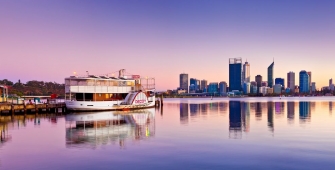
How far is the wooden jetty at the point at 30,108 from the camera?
5699 cm

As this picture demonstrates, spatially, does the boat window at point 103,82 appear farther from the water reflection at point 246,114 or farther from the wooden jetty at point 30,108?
the water reflection at point 246,114

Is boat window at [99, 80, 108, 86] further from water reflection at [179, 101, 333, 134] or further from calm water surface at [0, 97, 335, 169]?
calm water surface at [0, 97, 335, 169]

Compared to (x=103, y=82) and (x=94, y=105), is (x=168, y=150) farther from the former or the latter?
(x=103, y=82)

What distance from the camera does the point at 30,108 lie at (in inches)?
2424

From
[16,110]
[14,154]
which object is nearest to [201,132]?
[14,154]

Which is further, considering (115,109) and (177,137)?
(115,109)

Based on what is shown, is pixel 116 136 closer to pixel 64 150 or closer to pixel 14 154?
pixel 64 150

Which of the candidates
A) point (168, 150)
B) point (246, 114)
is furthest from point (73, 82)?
point (168, 150)

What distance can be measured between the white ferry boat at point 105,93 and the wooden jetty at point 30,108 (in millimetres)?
3639

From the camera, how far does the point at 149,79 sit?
81938 mm

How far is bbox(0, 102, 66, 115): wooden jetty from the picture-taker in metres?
57.0

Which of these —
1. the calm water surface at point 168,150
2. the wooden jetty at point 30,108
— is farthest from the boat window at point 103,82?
the calm water surface at point 168,150

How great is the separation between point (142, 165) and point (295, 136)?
737 inches

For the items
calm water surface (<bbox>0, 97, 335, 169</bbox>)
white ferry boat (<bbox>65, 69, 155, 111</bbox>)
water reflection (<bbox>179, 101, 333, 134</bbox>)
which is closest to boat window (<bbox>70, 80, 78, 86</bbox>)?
white ferry boat (<bbox>65, 69, 155, 111</bbox>)
